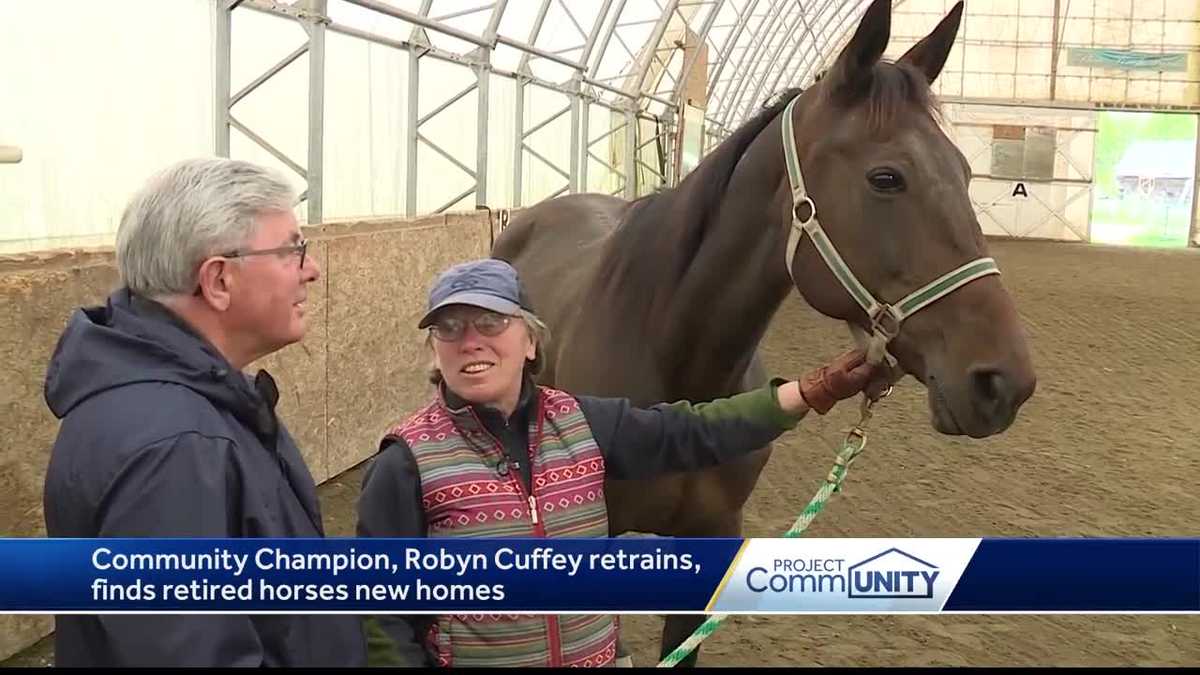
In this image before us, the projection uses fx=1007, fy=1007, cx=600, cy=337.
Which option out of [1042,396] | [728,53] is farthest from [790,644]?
[728,53]

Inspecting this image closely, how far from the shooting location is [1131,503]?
4.61 meters

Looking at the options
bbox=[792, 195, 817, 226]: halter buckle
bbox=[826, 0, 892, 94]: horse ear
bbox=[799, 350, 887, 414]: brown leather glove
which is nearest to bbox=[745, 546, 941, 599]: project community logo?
bbox=[799, 350, 887, 414]: brown leather glove

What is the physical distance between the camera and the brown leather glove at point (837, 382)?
1.66 m

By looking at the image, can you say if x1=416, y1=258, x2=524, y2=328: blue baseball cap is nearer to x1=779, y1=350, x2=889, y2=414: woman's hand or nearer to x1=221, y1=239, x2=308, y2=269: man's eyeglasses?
x1=221, y1=239, x2=308, y2=269: man's eyeglasses

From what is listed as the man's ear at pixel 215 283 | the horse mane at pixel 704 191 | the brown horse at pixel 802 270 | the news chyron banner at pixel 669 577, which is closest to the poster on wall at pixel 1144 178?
the brown horse at pixel 802 270

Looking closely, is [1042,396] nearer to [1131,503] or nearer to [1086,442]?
[1086,442]

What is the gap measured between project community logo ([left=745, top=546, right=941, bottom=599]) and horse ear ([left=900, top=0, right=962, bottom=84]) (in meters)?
0.99

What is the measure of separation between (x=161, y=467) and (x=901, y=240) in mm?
1256

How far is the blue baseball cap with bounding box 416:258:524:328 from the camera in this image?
1.46 m

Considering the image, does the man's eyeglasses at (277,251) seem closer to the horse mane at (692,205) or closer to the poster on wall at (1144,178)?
the horse mane at (692,205)

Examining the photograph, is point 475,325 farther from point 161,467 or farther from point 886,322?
point 886,322

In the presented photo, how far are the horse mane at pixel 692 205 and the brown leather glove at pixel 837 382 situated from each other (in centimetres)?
62

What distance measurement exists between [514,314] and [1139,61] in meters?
26.6

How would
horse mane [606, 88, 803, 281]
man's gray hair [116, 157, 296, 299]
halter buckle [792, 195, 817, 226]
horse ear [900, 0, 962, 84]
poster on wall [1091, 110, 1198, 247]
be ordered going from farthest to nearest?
poster on wall [1091, 110, 1198, 247] → horse mane [606, 88, 803, 281] → horse ear [900, 0, 962, 84] → halter buckle [792, 195, 817, 226] → man's gray hair [116, 157, 296, 299]
